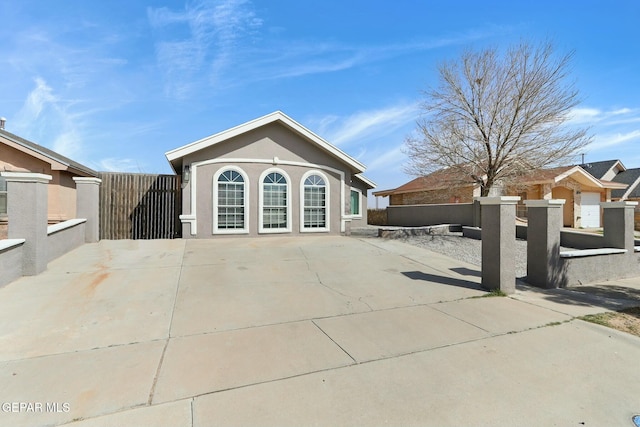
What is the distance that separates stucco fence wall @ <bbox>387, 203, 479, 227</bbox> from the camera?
628 inches

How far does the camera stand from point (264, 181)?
39.4 feet

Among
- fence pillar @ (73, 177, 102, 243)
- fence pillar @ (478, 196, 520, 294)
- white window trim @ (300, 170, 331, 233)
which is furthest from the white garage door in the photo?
fence pillar @ (73, 177, 102, 243)

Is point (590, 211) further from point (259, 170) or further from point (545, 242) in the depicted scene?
point (259, 170)

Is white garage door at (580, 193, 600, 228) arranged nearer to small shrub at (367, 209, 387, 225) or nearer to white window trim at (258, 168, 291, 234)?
small shrub at (367, 209, 387, 225)

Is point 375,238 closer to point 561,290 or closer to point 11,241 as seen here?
point 561,290

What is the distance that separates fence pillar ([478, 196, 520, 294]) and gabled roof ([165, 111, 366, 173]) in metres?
7.38

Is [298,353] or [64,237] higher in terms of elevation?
[64,237]

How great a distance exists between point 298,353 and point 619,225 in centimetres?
973

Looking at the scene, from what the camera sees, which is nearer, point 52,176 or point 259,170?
point 52,176

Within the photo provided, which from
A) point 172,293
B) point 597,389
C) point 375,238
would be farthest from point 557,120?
point 172,293

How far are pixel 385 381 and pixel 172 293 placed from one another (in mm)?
4104

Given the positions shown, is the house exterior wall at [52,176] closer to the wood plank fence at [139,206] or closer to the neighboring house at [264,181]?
the wood plank fence at [139,206]

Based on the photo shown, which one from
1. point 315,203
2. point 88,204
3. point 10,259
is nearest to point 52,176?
point 88,204

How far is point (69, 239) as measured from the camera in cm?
830
